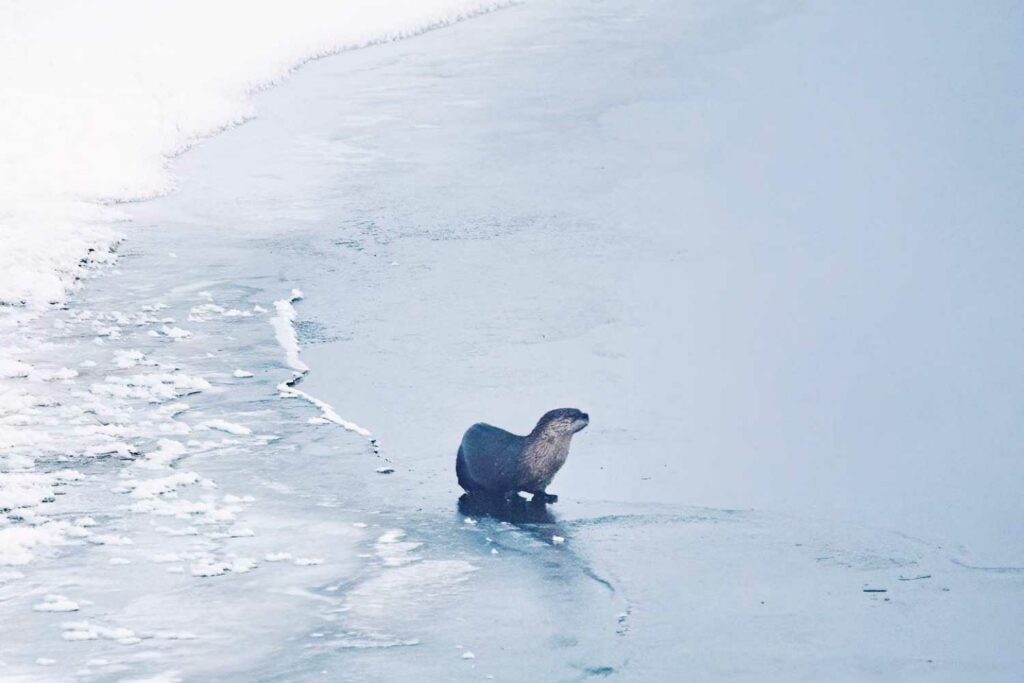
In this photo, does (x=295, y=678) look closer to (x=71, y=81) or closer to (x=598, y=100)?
(x=598, y=100)

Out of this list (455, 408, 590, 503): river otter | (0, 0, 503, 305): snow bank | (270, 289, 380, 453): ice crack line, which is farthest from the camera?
(0, 0, 503, 305): snow bank

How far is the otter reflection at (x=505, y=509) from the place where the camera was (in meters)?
6.72

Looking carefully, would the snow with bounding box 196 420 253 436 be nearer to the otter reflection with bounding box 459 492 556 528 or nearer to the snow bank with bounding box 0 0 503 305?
the otter reflection with bounding box 459 492 556 528

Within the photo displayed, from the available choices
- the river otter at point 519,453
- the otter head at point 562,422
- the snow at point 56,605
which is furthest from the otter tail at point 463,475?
the snow at point 56,605

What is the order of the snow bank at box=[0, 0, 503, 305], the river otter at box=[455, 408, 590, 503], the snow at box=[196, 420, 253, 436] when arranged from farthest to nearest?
the snow bank at box=[0, 0, 503, 305] → the snow at box=[196, 420, 253, 436] → the river otter at box=[455, 408, 590, 503]

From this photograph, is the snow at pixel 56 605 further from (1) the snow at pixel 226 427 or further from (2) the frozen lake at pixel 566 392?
(1) the snow at pixel 226 427

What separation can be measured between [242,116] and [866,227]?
8.19m

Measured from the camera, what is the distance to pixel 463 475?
22.5 ft

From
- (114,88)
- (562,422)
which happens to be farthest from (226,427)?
(114,88)

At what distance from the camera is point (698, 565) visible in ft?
20.1

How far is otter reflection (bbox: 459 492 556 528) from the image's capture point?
6.72 metres

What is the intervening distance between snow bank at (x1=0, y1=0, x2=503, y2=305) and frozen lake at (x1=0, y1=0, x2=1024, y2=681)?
1.80 ft

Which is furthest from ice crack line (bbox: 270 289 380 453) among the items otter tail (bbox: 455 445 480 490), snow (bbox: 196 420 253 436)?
otter tail (bbox: 455 445 480 490)

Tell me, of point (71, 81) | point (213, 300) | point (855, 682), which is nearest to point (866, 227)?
point (213, 300)
